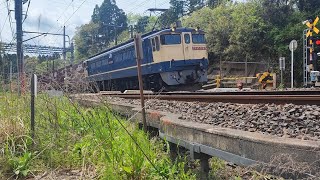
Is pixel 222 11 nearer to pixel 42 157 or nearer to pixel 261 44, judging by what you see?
pixel 261 44

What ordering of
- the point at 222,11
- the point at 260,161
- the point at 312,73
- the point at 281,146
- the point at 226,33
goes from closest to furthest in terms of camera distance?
1. the point at 281,146
2. the point at 260,161
3. the point at 312,73
4. the point at 226,33
5. the point at 222,11

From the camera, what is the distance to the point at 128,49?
1695cm

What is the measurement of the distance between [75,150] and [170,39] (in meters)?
11.3

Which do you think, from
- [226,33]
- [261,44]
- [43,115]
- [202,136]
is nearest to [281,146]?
[202,136]

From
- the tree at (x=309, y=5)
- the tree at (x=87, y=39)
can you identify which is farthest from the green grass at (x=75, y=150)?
the tree at (x=87, y=39)

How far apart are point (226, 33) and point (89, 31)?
3082cm

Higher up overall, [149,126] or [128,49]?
[128,49]

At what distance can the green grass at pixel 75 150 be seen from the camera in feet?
11.0

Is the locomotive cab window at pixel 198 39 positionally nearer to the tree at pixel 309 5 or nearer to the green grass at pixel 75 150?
the green grass at pixel 75 150

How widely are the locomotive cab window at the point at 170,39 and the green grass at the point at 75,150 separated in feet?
32.6

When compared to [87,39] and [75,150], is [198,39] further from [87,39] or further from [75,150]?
[87,39]

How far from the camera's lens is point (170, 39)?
581 inches

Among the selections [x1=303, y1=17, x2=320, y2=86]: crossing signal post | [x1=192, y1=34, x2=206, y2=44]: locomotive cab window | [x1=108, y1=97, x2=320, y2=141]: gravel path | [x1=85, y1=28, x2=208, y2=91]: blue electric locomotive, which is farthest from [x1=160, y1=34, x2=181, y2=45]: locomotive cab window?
[x1=108, y1=97, x2=320, y2=141]: gravel path

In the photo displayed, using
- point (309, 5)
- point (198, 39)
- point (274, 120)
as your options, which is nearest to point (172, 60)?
point (198, 39)
